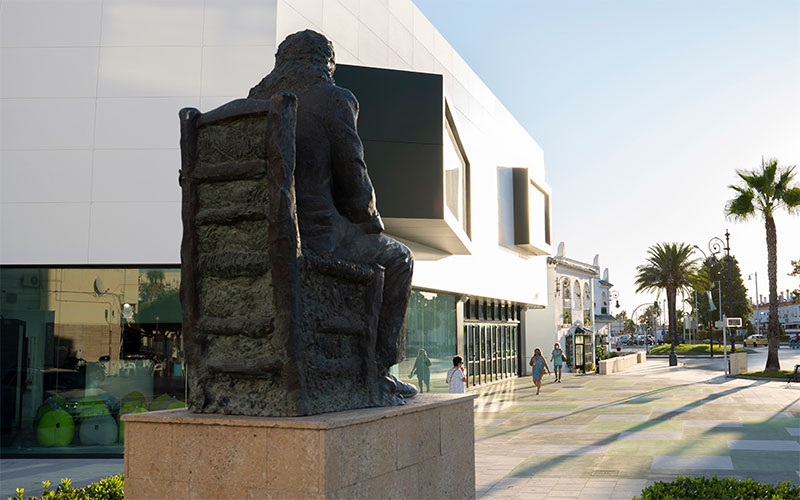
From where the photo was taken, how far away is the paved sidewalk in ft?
31.3

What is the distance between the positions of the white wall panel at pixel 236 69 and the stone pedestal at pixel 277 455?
10.5 meters

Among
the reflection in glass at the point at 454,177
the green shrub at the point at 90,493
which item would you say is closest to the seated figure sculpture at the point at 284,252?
the green shrub at the point at 90,493

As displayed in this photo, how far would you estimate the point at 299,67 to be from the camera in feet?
15.5

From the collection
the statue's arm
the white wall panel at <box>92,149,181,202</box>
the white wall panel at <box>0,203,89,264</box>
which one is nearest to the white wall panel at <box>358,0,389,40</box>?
the white wall panel at <box>92,149,181,202</box>

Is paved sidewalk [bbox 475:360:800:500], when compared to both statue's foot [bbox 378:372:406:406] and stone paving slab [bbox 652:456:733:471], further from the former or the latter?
statue's foot [bbox 378:372:406:406]

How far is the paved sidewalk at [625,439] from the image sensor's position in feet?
31.3

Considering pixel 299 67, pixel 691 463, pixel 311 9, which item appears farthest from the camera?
pixel 311 9

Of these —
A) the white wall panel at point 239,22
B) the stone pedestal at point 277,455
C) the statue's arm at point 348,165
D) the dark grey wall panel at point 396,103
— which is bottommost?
the stone pedestal at point 277,455

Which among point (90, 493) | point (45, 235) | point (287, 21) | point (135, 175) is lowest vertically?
point (90, 493)

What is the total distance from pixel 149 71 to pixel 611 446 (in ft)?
37.8

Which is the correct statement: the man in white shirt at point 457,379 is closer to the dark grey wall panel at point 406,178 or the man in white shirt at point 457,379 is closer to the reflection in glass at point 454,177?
the dark grey wall panel at point 406,178

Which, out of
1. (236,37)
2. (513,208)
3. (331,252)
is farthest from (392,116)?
(513,208)

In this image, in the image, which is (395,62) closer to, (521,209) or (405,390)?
(521,209)

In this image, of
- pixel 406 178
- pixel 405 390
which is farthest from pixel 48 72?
pixel 405 390
